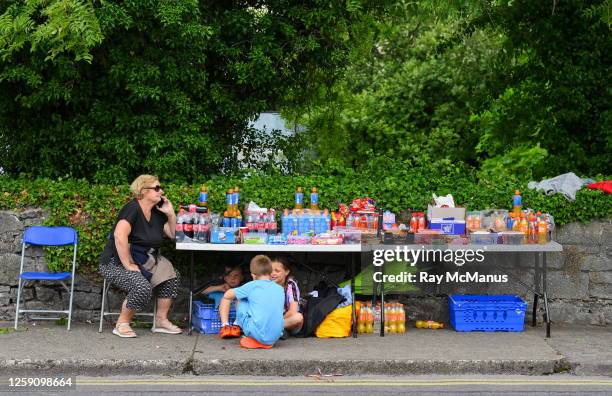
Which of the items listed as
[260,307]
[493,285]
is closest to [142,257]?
[260,307]

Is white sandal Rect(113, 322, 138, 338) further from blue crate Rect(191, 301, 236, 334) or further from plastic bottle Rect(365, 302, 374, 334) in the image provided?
plastic bottle Rect(365, 302, 374, 334)

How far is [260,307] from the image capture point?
8.78m

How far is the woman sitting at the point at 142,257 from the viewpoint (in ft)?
30.5

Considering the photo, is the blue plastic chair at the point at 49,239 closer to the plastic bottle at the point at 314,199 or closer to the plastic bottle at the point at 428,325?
the plastic bottle at the point at 314,199

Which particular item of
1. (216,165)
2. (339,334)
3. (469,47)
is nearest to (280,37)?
(216,165)

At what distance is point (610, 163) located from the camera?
12188 millimetres

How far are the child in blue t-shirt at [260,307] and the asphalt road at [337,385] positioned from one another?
0.60 metres

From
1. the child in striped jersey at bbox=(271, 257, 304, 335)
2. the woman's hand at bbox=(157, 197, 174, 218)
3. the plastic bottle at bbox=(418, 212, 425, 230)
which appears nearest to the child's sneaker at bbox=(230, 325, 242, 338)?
the child in striped jersey at bbox=(271, 257, 304, 335)

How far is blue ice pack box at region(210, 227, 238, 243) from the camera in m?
9.40

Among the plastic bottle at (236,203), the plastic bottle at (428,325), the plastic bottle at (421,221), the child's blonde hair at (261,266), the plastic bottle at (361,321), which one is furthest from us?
the plastic bottle at (428,325)

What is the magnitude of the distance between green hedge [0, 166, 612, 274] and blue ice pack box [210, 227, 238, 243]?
2.67 ft

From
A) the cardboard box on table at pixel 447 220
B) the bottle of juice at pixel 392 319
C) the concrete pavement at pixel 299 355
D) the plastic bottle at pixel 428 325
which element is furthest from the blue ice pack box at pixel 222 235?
the plastic bottle at pixel 428 325

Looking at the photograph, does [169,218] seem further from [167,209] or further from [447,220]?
[447,220]

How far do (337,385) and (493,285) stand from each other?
2997mm
